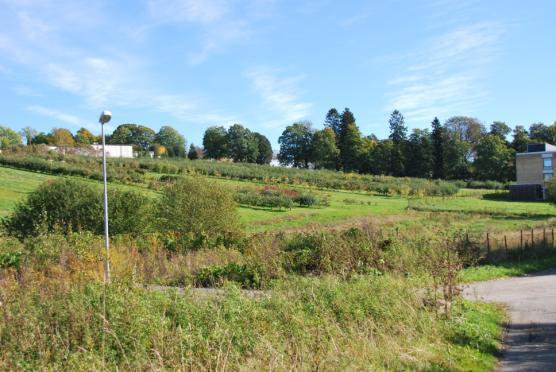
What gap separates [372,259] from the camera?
13.1 m

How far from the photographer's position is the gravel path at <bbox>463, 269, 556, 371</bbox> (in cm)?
755

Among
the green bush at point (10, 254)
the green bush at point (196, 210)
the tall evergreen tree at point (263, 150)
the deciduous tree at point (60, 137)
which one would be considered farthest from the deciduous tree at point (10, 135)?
the green bush at point (10, 254)

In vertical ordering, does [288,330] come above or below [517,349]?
above

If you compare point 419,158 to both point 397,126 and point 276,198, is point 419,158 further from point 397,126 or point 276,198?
point 276,198

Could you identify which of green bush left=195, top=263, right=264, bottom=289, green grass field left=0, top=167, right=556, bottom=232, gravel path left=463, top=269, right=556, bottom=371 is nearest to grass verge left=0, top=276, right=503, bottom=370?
gravel path left=463, top=269, right=556, bottom=371

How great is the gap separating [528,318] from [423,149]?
92.7 meters

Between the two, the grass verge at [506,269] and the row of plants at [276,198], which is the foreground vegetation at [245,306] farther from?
the row of plants at [276,198]

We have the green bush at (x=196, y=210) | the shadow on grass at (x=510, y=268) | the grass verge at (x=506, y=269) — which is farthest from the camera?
the green bush at (x=196, y=210)

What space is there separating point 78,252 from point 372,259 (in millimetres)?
7521

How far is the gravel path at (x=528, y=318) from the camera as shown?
24.8 ft

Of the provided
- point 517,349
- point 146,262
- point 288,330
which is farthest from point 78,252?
point 517,349

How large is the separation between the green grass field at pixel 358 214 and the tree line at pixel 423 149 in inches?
1586

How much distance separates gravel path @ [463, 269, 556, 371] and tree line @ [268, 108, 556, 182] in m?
83.7

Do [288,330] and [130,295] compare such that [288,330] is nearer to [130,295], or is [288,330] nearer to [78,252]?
[130,295]
